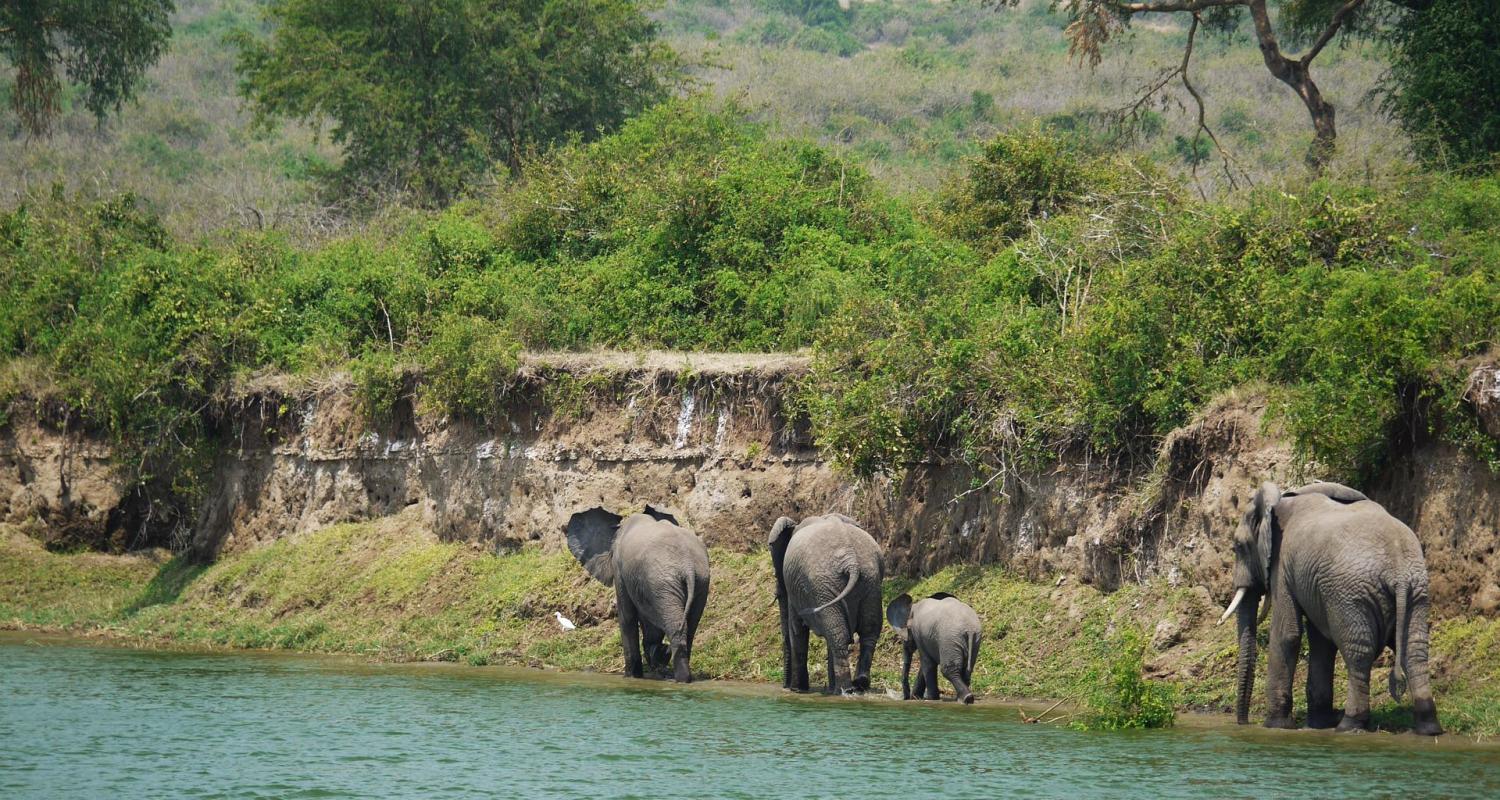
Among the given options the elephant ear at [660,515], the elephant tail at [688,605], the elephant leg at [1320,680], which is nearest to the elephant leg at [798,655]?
the elephant tail at [688,605]

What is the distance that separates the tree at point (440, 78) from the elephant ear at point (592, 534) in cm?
1722

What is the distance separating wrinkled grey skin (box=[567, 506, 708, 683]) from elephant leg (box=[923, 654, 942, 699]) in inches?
123

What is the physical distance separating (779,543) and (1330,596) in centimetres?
664

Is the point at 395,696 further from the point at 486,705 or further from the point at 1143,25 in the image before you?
the point at 1143,25

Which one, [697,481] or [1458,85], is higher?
[1458,85]

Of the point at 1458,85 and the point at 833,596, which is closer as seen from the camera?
the point at 833,596

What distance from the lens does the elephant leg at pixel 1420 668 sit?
12.5 metres

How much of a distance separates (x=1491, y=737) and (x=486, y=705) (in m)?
8.60

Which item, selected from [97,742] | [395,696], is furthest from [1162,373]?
[97,742]

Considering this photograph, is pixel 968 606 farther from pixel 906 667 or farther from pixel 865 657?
pixel 865 657

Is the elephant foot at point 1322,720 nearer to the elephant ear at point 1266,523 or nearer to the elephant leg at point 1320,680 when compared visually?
the elephant leg at point 1320,680

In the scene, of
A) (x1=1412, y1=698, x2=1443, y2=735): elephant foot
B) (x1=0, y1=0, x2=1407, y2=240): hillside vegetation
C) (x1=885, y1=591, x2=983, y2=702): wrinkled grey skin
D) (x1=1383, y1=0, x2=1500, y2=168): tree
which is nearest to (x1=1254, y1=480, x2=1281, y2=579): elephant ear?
(x1=1412, y1=698, x2=1443, y2=735): elephant foot

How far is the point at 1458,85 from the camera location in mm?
22094

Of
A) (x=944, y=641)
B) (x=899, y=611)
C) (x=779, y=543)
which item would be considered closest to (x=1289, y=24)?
(x=779, y=543)
